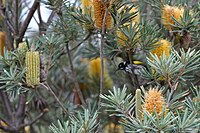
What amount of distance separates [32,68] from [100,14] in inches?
Answer: 5.7

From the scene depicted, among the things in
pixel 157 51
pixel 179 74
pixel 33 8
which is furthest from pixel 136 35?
pixel 33 8

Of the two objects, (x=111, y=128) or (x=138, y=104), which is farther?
(x=111, y=128)

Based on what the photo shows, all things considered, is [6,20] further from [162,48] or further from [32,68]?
[162,48]

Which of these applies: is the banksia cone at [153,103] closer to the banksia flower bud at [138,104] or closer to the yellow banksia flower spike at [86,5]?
the banksia flower bud at [138,104]

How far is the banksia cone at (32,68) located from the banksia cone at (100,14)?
0.11 meters

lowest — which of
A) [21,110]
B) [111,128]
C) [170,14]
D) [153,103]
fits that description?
[111,128]

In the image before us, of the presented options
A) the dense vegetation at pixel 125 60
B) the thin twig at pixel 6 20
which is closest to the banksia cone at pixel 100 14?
the dense vegetation at pixel 125 60

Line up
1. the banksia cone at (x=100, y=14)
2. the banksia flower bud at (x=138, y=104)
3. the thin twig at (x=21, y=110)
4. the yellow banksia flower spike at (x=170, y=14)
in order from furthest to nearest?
the thin twig at (x=21, y=110) → the yellow banksia flower spike at (x=170, y=14) → the banksia cone at (x=100, y=14) → the banksia flower bud at (x=138, y=104)

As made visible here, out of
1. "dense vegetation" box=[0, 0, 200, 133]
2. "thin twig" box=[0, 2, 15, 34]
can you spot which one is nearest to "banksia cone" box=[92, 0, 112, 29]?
"dense vegetation" box=[0, 0, 200, 133]

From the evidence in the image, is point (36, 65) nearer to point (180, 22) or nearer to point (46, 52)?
point (46, 52)

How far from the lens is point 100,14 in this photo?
0.63 m

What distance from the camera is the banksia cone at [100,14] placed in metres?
0.62

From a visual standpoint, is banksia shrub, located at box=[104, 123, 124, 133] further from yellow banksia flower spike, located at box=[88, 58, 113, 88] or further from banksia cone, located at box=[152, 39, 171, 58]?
banksia cone, located at box=[152, 39, 171, 58]

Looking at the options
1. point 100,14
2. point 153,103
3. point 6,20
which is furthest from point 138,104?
point 6,20
